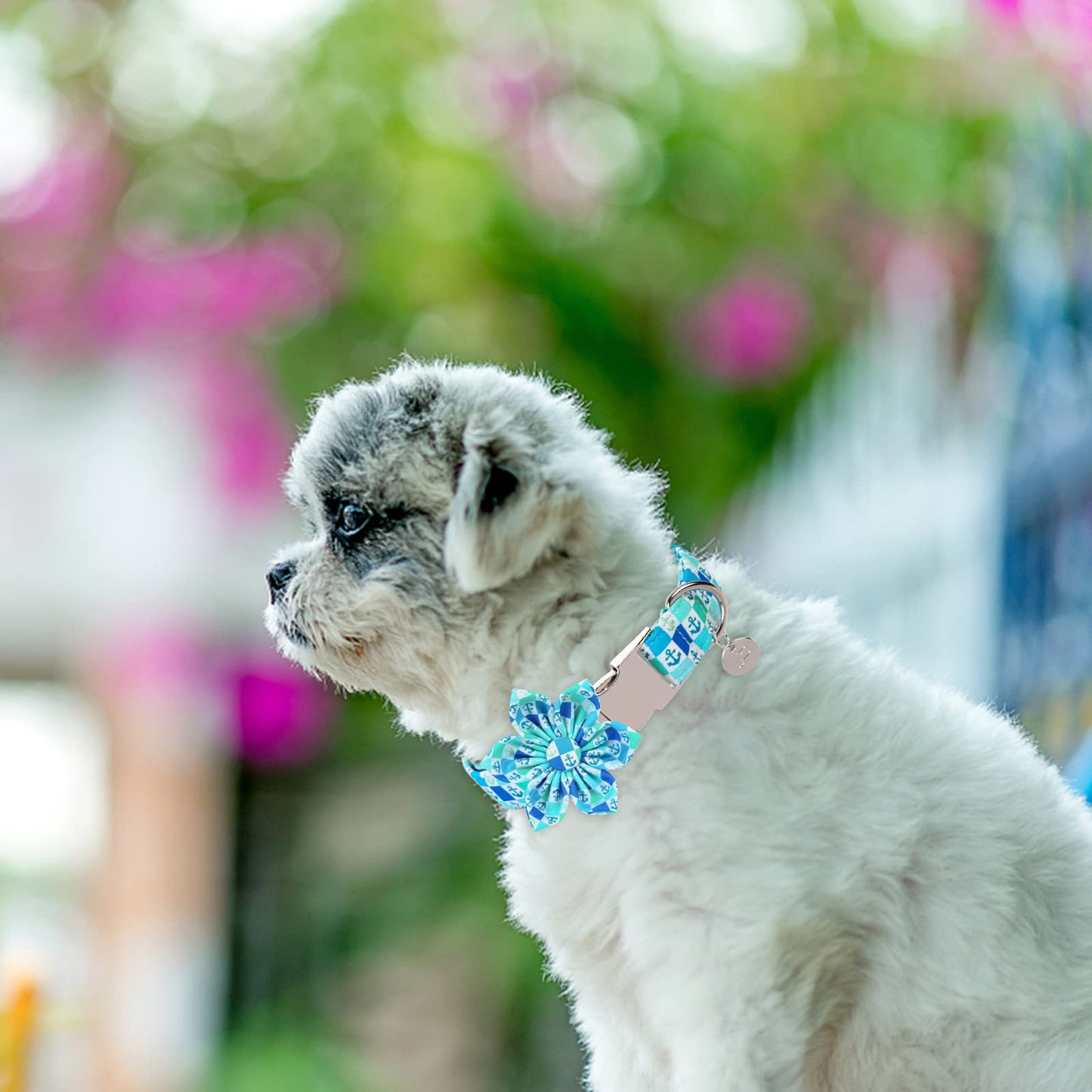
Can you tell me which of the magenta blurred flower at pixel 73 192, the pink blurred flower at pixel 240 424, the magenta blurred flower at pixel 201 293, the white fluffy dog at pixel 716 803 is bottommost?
the white fluffy dog at pixel 716 803

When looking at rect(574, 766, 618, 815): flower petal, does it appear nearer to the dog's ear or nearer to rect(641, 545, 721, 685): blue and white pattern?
rect(641, 545, 721, 685): blue and white pattern

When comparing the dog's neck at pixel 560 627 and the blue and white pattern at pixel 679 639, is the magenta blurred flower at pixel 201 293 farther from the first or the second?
the blue and white pattern at pixel 679 639

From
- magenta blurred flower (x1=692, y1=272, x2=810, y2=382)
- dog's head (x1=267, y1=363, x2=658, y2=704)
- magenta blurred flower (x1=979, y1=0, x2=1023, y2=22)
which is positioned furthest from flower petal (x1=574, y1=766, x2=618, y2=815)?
magenta blurred flower (x1=692, y1=272, x2=810, y2=382)

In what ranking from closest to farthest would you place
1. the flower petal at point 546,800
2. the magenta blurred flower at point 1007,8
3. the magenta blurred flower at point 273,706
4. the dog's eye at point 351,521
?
1. the flower petal at point 546,800
2. the dog's eye at point 351,521
3. the magenta blurred flower at point 1007,8
4. the magenta blurred flower at point 273,706

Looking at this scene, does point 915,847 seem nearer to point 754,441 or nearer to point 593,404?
point 593,404

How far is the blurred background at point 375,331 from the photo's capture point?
18.3 ft

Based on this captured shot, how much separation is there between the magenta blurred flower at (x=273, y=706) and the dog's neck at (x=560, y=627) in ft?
13.2

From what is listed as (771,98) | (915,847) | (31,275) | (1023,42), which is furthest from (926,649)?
(31,275)

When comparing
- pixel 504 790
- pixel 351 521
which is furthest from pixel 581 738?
pixel 351 521

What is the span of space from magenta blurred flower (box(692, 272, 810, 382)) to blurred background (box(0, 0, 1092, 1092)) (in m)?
0.02

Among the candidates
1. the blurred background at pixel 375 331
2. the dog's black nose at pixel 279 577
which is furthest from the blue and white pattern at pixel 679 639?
the blurred background at pixel 375 331

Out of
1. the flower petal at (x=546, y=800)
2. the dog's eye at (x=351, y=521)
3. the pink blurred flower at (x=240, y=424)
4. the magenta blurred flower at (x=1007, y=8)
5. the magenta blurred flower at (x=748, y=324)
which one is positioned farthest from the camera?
the magenta blurred flower at (x=748, y=324)

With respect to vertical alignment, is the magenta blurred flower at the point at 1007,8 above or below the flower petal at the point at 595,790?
above

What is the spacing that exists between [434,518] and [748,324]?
4018mm
